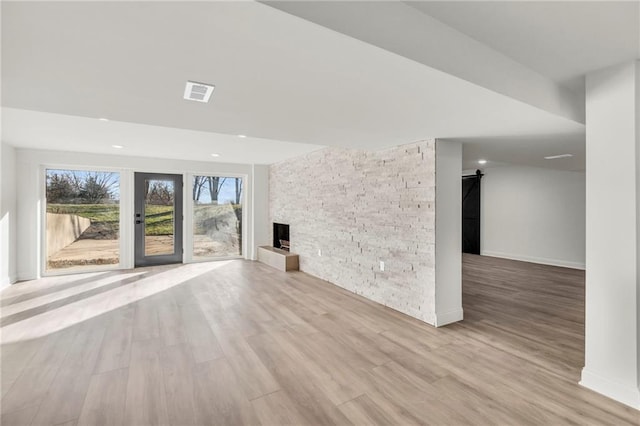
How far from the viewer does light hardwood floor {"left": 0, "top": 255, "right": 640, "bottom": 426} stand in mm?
1867

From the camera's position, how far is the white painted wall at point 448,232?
3.32m

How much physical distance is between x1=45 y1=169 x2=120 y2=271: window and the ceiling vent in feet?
17.1

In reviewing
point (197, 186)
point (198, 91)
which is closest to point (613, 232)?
point (198, 91)

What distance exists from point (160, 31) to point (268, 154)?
4.64 metres

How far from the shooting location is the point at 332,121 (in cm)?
263

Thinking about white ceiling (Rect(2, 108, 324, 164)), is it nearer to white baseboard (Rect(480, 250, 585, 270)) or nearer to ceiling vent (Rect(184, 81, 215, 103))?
ceiling vent (Rect(184, 81, 215, 103))

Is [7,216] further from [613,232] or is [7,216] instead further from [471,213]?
[471,213]

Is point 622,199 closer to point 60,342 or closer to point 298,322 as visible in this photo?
point 298,322

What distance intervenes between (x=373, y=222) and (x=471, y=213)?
556 centimetres

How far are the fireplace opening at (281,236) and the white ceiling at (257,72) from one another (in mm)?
4039

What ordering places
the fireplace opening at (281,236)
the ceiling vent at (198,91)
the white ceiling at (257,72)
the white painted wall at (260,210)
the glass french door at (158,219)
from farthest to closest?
the white painted wall at (260,210) → the fireplace opening at (281,236) → the glass french door at (158,219) → the ceiling vent at (198,91) → the white ceiling at (257,72)

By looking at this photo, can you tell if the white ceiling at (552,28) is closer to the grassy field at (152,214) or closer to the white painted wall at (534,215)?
the white painted wall at (534,215)

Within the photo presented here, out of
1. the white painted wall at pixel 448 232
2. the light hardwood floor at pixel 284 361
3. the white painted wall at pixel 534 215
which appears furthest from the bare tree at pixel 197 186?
the white painted wall at pixel 534 215

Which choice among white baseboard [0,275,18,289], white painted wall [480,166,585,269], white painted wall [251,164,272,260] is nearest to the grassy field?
white painted wall [251,164,272,260]
